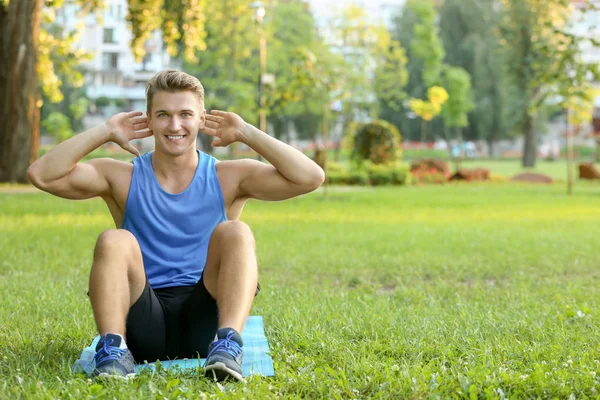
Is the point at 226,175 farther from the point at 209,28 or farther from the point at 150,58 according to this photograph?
the point at 150,58

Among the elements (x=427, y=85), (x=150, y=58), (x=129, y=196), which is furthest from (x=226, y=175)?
(x=150, y=58)

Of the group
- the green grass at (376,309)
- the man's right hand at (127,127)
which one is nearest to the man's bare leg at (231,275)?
the green grass at (376,309)

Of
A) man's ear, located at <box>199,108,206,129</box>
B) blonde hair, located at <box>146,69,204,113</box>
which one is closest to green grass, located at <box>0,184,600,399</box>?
man's ear, located at <box>199,108,206,129</box>

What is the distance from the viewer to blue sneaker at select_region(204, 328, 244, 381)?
Answer: 142 inches

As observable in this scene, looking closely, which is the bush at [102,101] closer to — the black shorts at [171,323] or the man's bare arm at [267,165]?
the man's bare arm at [267,165]

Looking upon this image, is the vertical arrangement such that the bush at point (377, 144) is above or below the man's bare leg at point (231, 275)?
above

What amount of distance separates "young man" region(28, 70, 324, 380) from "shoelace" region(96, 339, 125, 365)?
110 millimetres

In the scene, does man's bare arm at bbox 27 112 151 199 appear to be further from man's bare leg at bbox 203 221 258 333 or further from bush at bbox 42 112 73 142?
bush at bbox 42 112 73 142

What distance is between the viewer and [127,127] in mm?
4168

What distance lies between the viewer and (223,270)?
12.7 ft

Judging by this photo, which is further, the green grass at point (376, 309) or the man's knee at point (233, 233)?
the man's knee at point (233, 233)

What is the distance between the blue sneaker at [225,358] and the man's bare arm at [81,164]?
953mm

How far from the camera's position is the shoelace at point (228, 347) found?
3676mm

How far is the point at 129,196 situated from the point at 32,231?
7.51 m
